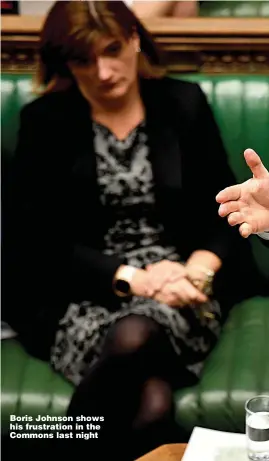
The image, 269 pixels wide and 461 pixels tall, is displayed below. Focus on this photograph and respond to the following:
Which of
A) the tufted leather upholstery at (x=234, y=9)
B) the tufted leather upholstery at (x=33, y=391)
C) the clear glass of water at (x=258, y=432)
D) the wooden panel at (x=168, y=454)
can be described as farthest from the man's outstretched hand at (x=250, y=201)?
the tufted leather upholstery at (x=33, y=391)

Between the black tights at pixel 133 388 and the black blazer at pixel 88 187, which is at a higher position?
the black blazer at pixel 88 187

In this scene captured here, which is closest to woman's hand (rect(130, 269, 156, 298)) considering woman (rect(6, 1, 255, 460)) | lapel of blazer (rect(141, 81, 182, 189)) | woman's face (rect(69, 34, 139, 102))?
woman (rect(6, 1, 255, 460))

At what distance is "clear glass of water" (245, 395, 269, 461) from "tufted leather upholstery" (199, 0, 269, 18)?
3.10 feet

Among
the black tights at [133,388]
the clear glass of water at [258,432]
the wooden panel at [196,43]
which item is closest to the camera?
the clear glass of water at [258,432]

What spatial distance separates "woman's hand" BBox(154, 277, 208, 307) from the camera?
1.83 m

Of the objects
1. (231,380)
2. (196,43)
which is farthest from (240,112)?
(231,380)

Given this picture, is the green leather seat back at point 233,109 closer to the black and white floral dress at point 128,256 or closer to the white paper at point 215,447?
the black and white floral dress at point 128,256

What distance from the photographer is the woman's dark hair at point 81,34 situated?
5.78 ft

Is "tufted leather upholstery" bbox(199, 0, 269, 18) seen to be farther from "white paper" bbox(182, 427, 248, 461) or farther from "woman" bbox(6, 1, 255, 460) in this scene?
"white paper" bbox(182, 427, 248, 461)

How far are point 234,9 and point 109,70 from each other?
35 centimetres

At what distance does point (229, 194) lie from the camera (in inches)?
54.3

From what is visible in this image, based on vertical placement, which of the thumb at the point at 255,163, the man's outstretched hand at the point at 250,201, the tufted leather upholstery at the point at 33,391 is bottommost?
the tufted leather upholstery at the point at 33,391

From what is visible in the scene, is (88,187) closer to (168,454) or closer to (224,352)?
(224,352)

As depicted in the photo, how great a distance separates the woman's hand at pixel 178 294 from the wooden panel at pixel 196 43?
55 centimetres
